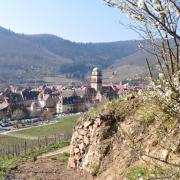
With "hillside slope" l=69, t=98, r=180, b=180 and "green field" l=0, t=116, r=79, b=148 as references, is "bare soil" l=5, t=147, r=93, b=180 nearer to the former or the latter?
"hillside slope" l=69, t=98, r=180, b=180

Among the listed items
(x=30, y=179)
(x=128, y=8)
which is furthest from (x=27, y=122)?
(x=128, y=8)

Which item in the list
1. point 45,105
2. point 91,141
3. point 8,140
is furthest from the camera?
point 45,105

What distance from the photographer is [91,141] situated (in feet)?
50.2

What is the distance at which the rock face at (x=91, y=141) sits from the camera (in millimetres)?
14445

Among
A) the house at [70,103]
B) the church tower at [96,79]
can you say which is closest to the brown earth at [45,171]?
the house at [70,103]

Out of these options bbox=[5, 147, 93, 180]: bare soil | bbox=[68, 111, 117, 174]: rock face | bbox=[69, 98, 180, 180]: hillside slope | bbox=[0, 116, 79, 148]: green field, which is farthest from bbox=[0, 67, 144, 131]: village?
bbox=[69, 98, 180, 180]: hillside slope

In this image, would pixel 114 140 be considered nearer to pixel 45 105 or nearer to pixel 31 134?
pixel 31 134

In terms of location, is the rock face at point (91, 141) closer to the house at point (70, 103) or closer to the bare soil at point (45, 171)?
the bare soil at point (45, 171)

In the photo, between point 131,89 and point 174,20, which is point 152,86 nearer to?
point 174,20

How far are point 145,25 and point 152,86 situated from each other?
0.80 metres

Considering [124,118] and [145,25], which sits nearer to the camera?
[145,25]

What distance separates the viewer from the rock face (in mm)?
14445

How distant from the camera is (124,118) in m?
14.8

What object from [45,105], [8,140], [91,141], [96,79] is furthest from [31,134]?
[96,79]
